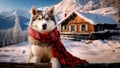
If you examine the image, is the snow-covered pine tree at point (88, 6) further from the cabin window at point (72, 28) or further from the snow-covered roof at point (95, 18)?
the cabin window at point (72, 28)

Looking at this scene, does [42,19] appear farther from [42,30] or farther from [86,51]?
[86,51]

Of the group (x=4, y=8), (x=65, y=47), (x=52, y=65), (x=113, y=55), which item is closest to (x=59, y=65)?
(x=52, y=65)

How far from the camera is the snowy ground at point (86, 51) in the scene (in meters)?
2.36

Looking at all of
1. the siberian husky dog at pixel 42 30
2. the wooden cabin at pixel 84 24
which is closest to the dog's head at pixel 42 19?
the siberian husky dog at pixel 42 30

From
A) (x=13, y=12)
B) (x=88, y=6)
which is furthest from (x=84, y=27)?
(x=13, y=12)

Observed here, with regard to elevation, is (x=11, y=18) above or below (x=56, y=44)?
above

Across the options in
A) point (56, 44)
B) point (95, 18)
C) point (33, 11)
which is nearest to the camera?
point (33, 11)

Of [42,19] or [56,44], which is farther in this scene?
[56,44]

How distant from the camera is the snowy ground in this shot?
2363 millimetres

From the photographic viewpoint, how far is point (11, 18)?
243 centimetres

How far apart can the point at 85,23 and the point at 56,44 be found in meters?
0.36

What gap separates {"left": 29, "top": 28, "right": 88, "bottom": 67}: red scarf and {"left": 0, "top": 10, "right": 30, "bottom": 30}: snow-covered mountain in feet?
0.91

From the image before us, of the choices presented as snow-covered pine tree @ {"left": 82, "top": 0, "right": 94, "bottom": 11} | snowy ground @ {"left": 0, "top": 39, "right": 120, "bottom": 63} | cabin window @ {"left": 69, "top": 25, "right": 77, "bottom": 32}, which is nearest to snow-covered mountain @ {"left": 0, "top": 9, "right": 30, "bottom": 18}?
snowy ground @ {"left": 0, "top": 39, "right": 120, "bottom": 63}

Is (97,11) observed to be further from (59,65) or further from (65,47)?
(59,65)
